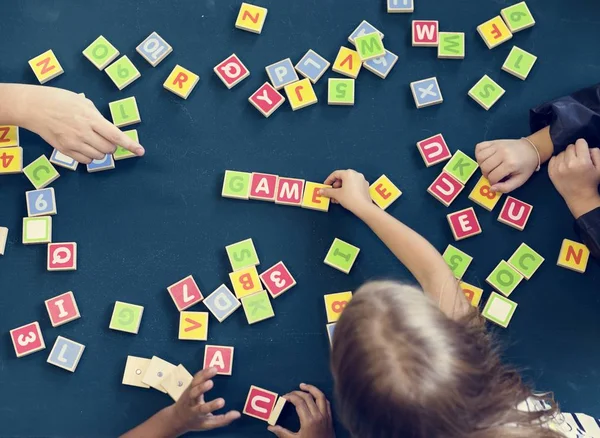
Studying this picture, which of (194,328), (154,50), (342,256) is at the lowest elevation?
(194,328)

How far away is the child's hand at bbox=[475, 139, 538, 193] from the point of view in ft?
3.76

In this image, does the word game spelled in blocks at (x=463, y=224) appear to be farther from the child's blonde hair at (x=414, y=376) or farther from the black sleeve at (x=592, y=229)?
the child's blonde hair at (x=414, y=376)

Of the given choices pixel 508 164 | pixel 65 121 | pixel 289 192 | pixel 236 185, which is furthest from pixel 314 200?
pixel 65 121

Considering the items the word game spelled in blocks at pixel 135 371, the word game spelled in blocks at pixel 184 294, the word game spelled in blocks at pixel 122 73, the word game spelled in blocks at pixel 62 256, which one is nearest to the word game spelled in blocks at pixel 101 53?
the word game spelled in blocks at pixel 122 73

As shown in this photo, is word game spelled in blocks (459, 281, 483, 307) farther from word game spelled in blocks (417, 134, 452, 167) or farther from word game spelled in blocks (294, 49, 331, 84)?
word game spelled in blocks (294, 49, 331, 84)

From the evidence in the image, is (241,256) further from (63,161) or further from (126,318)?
(63,161)

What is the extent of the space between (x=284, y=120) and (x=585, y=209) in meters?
0.58

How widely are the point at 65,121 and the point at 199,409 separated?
565mm

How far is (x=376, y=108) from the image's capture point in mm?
1205

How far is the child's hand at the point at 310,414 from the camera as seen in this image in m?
→ 1.08

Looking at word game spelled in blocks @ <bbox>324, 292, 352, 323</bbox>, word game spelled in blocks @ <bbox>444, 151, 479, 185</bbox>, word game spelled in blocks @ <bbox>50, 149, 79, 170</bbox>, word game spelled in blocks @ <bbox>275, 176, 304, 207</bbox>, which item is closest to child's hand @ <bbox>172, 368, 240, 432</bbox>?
word game spelled in blocks @ <bbox>324, 292, 352, 323</bbox>

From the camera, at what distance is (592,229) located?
1.10 metres

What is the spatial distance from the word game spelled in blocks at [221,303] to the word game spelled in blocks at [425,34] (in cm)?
61

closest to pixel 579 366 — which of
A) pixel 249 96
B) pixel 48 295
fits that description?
pixel 249 96
